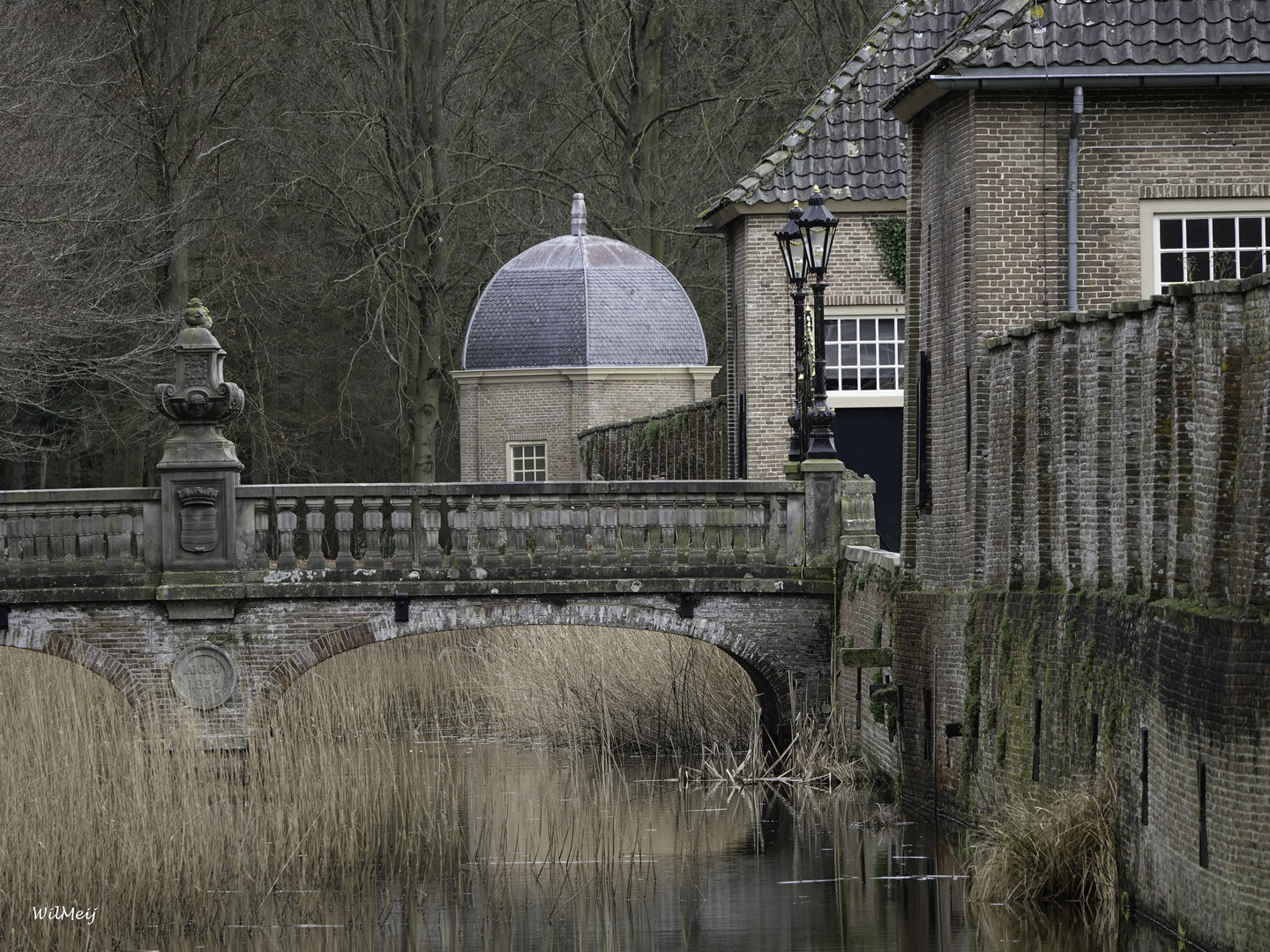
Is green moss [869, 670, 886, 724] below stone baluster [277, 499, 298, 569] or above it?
below

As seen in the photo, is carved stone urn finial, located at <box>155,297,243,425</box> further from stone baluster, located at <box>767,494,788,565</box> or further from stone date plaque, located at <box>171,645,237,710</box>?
stone baluster, located at <box>767,494,788,565</box>

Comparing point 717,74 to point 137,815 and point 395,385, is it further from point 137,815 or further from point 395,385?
point 137,815

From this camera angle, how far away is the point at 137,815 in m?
12.9

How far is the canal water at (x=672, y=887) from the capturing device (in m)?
12.3

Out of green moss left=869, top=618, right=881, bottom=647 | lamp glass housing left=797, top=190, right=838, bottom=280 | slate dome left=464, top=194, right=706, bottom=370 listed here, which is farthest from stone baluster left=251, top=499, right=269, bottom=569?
slate dome left=464, top=194, right=706, bottom=370

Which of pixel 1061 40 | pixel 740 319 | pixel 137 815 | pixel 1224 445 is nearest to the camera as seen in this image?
pixel 1224 445

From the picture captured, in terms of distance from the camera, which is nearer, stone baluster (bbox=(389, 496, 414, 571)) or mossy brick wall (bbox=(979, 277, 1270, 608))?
mossy brick wall (bbox=(979, 277, 1270, 608))

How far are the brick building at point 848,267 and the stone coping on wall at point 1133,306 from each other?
9.21 metres

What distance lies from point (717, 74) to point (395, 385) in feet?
27.0

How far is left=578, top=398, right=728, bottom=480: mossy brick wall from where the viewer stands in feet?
97.0

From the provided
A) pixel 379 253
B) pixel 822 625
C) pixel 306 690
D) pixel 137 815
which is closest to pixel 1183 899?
pixel 137 815

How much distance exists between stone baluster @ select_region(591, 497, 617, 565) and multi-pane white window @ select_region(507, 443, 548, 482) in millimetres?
21740

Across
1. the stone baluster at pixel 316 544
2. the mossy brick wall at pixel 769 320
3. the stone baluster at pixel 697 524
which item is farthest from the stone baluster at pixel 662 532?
the mossy brick wall at pixel 769 320

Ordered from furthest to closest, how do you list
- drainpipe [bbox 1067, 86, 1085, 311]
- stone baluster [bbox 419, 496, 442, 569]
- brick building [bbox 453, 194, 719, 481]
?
brick building [bbox 453, 194, 719, 481], stone baluster [bbox 419, 496, 442, 569], drainpipe [bbox 1067, 86, 1085, 311]
